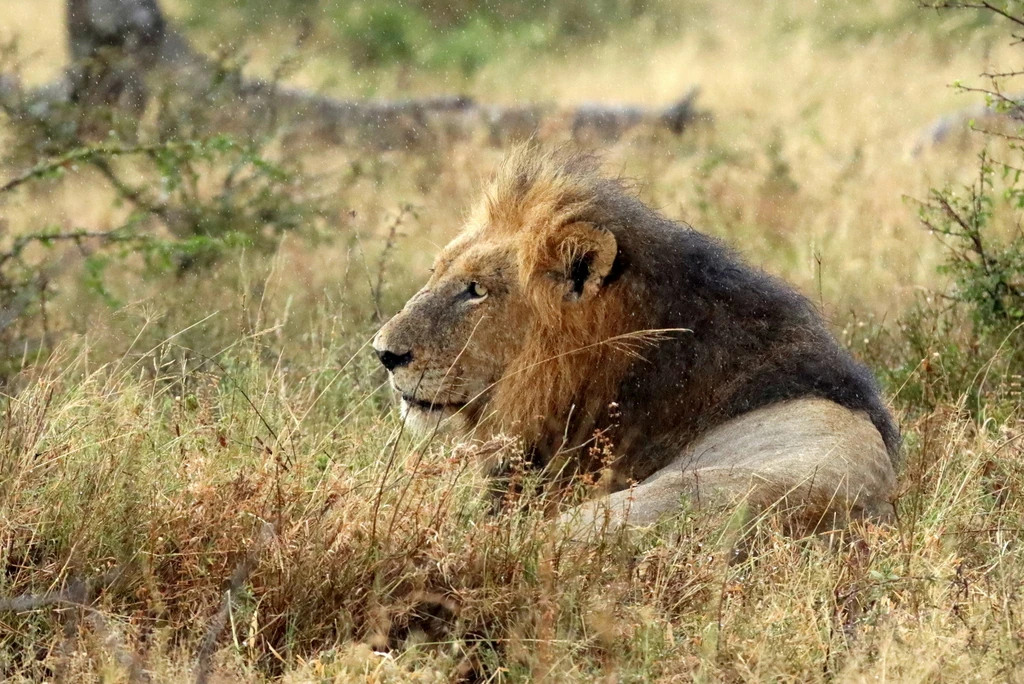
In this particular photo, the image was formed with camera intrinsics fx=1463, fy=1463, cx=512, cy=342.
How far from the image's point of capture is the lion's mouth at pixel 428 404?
5.54 meters

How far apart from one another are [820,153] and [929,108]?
2998 mm

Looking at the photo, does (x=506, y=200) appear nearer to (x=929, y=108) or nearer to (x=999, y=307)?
(x=999, y=307)

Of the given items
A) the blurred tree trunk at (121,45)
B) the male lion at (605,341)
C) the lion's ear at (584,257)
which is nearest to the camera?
the male lion at (605,341)

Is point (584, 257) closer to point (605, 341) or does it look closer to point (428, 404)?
point (605, 341)

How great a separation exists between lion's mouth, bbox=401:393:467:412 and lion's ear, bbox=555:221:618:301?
59 cm

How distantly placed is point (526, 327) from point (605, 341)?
0.54m

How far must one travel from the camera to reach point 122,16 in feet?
51.2

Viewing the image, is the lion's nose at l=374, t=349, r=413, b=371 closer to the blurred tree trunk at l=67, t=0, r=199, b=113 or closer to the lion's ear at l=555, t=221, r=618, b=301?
the lion's ear at l=555, t=221, r=618, b=301

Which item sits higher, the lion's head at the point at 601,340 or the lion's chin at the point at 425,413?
the lion's head at the point at 601,340

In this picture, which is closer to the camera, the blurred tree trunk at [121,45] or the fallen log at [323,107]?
the blurred tree trunk at [121,45]

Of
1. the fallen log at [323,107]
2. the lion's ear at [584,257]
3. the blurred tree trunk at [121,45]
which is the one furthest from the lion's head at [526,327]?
the blurred tree trunk at [121,45]

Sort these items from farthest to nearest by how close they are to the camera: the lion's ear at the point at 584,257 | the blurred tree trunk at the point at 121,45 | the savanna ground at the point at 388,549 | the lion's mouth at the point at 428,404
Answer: the blurred tree trunk at the point at 121,45, the lion's mouth at the point at 428,404, the lion's ear at the point at 584,257, the savanna ground at the point at 388,549

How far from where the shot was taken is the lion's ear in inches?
214

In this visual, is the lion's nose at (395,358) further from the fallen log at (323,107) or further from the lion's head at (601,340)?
the fallen log at (323,107)
